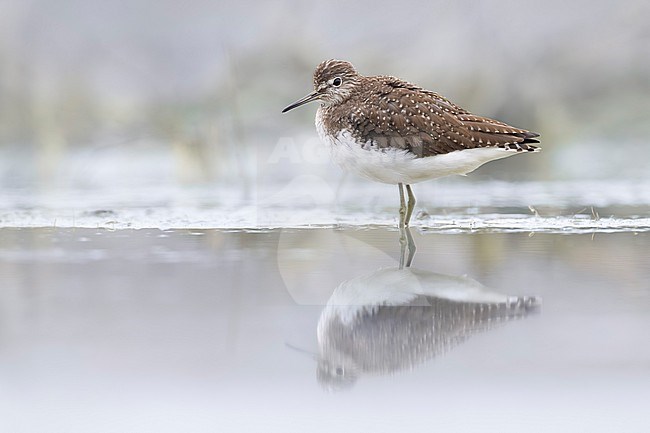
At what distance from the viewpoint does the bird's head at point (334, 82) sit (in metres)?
6.12

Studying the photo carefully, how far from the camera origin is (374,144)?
5.60 meters

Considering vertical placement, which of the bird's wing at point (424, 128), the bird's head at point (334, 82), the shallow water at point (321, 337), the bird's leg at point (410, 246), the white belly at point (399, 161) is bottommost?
the shallow water at point (321, 337)

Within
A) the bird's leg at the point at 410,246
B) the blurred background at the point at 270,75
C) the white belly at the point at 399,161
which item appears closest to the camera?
the bird's leg at the point at 410,246

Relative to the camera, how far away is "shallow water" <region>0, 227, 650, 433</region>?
2619 mm

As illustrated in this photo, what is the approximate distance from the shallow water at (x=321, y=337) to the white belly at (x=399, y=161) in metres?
0.89

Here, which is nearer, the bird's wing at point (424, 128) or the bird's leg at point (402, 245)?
the bird's leg at point (402, 245)

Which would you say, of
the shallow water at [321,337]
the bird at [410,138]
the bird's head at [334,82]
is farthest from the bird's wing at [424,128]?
the shallow water at [321,337]

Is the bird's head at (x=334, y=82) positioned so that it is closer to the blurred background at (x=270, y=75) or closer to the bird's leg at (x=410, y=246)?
the bird's leg at (x=410, y=246)

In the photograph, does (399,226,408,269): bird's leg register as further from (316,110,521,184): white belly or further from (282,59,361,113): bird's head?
(282,59,361,113): bird's head

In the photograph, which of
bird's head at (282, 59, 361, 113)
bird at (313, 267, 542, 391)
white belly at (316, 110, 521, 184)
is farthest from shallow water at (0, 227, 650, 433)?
→ bird's head at (282, 59, 361, 113)

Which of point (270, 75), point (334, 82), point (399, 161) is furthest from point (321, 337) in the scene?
point (270, 75)

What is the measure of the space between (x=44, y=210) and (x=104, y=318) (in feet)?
10.2

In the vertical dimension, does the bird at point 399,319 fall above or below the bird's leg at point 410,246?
below

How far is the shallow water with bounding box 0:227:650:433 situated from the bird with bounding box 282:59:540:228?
0.91 m
